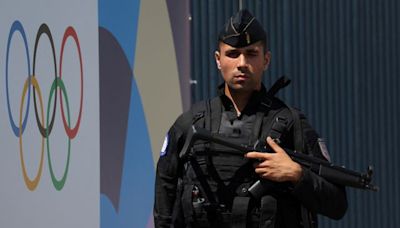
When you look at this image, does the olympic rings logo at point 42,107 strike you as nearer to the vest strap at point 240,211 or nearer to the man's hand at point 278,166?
the vest strap at point 240,211

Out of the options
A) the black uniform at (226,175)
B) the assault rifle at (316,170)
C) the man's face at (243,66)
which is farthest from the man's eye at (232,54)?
the assault rifle at (316,170)

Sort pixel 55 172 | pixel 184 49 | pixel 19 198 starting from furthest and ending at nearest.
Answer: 1. pixel 19 198
2. pixel 55 172
3. pixel 184 49

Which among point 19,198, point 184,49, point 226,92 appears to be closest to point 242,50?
point 226,92

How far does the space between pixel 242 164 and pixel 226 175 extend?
0.08 metres

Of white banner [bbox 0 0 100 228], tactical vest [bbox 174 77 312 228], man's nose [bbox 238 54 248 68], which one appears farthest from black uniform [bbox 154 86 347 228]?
white banner [bbox 0 0 100 228]

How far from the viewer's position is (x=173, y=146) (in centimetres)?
389

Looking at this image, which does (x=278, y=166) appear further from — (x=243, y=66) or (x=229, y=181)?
(x=243, y=66)

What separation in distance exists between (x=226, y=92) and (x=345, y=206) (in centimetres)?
67

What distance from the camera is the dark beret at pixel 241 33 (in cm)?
382

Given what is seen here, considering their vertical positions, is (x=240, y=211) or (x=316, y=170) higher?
(x=316, y=170)

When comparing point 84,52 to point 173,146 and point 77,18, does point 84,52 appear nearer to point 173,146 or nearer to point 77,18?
point 77,18

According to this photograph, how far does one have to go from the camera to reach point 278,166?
3.60 m

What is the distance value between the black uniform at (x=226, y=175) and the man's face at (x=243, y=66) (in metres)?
0.07

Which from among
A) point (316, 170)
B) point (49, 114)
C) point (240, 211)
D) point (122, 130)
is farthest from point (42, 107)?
point (316, 170)
